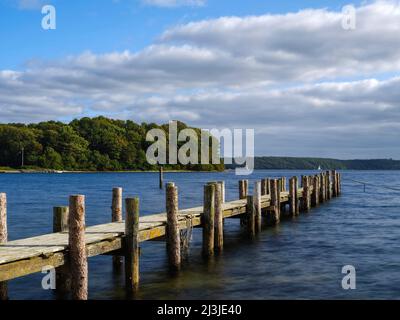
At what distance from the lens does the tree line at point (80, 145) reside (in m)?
139

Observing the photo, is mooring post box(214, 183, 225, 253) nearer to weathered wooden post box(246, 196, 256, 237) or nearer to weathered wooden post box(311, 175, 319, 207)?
weathered wooden post box(246, 196, 256, 237)

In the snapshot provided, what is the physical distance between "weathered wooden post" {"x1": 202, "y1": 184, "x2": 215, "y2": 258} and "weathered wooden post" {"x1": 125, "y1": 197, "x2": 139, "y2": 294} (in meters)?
4.67

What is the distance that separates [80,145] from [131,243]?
13778 centimetres

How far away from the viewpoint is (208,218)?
58.3 feet

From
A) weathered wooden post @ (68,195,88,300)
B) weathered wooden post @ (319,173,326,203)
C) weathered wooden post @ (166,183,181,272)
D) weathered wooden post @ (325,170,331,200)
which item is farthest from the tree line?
weathered wooden post @ (68,195,88,300)

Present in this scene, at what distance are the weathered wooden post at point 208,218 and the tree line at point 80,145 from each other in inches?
5025

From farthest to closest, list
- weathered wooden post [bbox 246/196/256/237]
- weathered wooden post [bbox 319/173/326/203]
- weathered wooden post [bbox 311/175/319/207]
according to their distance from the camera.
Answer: weathered wooden post [bbox 319/173/326/203], weathered wooden post [bbox 311/175/319/207], weathered wooden post [bbox 246/196/256/237]

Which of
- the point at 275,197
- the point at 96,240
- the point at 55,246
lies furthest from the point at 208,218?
the point at 275,197

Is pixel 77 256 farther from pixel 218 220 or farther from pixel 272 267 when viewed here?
pixel 272 267

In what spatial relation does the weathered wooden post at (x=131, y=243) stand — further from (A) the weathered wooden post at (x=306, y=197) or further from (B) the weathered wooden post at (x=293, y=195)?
(A) the weathered wooden post at (x=306, y=197)

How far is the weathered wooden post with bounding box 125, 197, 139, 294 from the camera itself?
13.2m

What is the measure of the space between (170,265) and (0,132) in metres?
136

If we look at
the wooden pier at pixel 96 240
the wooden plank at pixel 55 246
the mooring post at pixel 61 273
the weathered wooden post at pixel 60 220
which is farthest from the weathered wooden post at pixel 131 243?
the weathered wooden post at pixel 60 220
